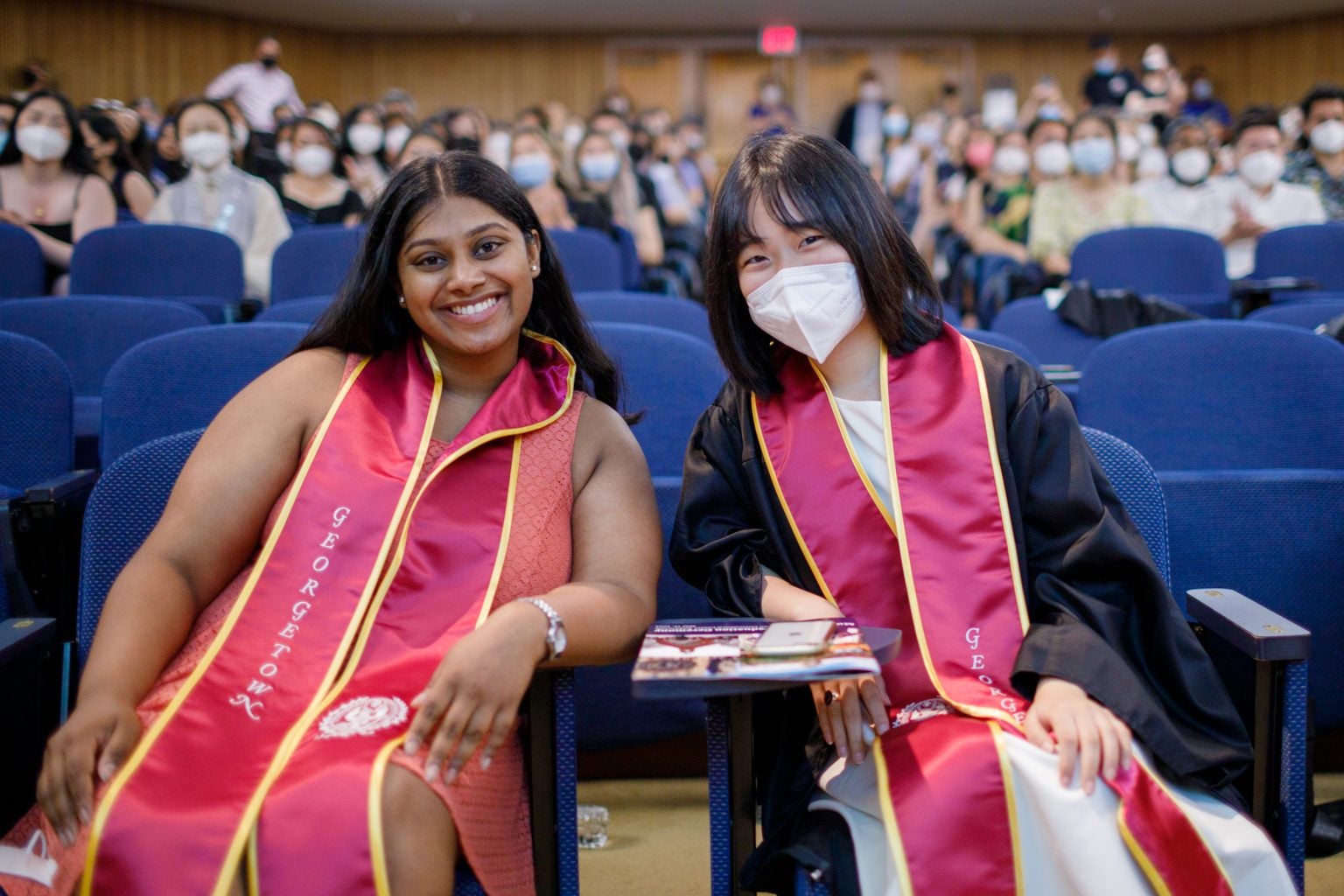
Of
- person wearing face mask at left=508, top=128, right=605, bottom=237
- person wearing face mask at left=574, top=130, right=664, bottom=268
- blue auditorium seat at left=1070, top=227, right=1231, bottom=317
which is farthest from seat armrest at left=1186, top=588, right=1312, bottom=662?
person wearing face mask at left=574, top=130, right=664, bottom=268

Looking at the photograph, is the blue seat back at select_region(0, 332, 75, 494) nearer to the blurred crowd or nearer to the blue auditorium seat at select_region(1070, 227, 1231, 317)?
the blurred crowd

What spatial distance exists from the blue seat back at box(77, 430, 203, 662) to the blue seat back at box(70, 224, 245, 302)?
8.09 ft

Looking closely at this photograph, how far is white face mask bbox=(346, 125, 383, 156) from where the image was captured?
7145mm

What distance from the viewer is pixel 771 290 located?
166cm

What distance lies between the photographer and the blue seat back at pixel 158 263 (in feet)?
13.1

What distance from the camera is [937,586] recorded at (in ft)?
5.16

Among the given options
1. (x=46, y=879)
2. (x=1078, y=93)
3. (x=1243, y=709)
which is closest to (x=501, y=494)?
(x=46, y=879)

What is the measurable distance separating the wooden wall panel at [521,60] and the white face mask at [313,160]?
791cm

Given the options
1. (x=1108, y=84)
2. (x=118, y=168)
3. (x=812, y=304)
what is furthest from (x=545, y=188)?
(x=1108, y=84)

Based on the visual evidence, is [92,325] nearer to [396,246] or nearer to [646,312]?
[646,312]

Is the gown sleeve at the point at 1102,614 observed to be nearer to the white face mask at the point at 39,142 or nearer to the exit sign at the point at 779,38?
the white face mask at the point at 39,142

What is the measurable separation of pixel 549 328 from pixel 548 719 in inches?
27.5

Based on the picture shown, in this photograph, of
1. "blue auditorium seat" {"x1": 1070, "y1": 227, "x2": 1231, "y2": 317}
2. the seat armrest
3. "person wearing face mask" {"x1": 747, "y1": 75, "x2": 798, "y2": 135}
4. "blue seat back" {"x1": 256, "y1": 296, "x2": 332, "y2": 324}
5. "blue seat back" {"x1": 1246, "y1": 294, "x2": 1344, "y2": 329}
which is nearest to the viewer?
the seat armrest

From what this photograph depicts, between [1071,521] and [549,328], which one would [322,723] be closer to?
[549,328]
